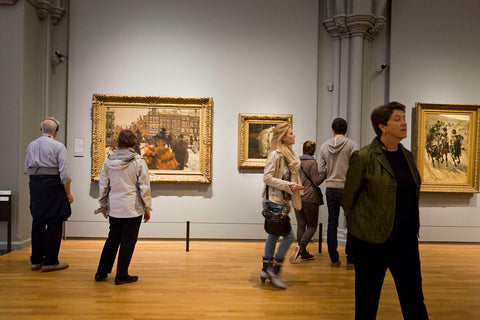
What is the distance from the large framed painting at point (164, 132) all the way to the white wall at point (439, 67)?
3.78m

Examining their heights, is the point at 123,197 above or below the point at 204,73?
below

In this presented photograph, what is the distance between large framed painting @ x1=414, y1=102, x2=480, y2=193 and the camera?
23.0ft

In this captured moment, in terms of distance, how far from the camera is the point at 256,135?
7008 millimetres

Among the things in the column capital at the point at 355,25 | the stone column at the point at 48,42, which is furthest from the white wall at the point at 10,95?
the column capital at the point at 355,25

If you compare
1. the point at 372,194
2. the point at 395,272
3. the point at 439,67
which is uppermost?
the point at 439,67

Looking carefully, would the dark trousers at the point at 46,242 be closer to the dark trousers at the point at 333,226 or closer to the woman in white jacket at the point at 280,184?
the woman in white jacket at the point at 280,184

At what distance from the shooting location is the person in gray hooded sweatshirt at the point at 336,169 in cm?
510

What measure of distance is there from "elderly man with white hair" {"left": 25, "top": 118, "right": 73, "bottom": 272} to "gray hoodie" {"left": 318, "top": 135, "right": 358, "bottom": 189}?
137 inches

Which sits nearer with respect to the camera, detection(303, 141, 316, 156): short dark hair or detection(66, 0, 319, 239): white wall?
detection(303, 141, 316, 156): short dark hair

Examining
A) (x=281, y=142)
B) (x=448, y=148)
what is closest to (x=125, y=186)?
(x=281, y=142)

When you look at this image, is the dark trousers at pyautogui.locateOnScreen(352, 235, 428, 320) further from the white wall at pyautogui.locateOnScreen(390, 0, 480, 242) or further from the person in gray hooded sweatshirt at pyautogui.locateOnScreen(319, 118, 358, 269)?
the white wall at pyautogui.locateOnScreen(390, 0, 480, 242)

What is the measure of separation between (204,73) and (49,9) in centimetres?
295

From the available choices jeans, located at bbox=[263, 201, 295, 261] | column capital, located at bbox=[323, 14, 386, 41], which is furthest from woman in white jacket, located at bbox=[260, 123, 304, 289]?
column capital, located at bbox=[323, 14, 386, 41]

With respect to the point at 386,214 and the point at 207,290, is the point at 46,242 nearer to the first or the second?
the point at 207,290
